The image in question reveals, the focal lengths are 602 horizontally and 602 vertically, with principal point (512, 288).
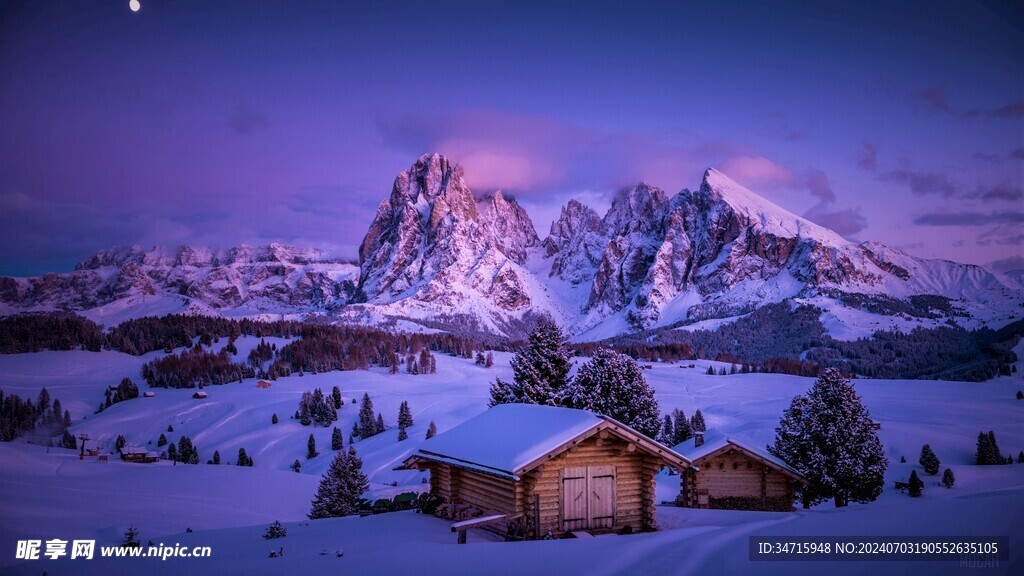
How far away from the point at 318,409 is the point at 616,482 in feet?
315

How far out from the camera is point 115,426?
353 feet

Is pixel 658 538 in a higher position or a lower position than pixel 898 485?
higher

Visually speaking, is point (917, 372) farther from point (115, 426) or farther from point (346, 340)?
point (115, 426)

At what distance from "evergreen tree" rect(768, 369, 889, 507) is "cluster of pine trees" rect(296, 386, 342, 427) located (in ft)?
286

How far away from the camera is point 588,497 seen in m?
19.8

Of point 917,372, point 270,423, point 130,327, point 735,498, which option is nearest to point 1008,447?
point 735,498

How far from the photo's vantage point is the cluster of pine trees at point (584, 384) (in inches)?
1463

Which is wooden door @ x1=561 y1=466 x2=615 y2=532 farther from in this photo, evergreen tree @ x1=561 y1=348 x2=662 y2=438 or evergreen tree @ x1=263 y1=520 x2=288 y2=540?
evergreen tree @ x1=561 y1=348 x2=662 y2=438

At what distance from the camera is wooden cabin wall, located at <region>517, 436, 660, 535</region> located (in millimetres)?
19016

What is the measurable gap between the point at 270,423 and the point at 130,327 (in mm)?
110155

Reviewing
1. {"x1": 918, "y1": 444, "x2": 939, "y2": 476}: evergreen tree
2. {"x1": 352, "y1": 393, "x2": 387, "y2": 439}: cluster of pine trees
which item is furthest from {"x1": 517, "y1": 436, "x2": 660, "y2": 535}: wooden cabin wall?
{"x1": 352, "y1": 393, "x2": 387, "y2": 439}: cluster of pine trees

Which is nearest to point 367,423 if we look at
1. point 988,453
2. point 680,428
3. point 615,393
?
point 680,428

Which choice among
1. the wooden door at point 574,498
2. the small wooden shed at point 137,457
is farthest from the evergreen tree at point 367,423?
the wooden door at point 574,498

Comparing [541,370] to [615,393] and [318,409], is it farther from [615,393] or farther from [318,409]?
[318,409]
